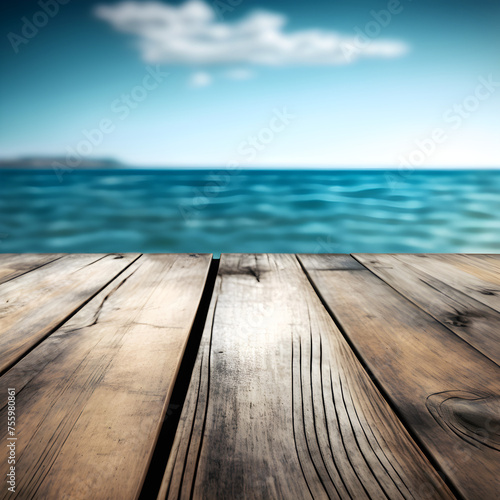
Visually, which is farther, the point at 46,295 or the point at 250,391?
the point at 46,295

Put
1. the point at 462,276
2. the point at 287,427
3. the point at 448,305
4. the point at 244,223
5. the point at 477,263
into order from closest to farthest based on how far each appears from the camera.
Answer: the point at 287,427, the point at 448,305, the point at 462,276, the point at 477,263, the point at 244,223

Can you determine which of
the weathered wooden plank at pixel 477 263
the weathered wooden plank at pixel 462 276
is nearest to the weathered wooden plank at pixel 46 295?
the weathered wooden plank at pixel 462 276

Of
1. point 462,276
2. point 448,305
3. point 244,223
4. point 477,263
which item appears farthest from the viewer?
point 244,223

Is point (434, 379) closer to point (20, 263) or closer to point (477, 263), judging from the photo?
point (477, 263)

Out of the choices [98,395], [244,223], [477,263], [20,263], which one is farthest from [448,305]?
[244,223]

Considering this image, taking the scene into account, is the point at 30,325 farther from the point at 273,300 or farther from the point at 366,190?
the point at 366,190

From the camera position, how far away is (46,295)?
0.73 metres

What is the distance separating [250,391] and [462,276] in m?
0.73

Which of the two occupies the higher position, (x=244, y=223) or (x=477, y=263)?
(x=477, y=263)

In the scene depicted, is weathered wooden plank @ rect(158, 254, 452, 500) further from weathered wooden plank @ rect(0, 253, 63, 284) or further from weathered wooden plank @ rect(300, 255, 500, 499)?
weathered wooden plank @ rect(0, 253, 63, 284)

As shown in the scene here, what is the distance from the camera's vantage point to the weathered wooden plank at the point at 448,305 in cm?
57

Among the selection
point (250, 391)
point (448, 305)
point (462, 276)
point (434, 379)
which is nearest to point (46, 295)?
point (250, 391)

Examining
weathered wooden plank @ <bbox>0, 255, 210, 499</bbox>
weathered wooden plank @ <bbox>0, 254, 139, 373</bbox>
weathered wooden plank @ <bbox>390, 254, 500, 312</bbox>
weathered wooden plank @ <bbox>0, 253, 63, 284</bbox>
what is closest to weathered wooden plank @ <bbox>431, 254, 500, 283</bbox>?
weathered wooden plank @ <bbox>390, 254, 500, 312</bbox>

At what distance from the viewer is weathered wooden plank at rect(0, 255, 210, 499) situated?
313mm
